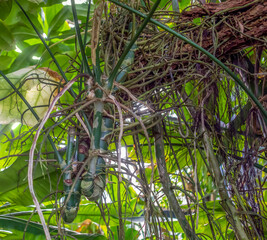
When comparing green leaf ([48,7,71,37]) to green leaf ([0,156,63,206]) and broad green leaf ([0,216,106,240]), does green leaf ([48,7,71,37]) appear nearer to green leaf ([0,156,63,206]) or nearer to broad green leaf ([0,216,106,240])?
green leaf ([0,156,63,206])

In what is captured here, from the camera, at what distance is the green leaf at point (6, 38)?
0.72m

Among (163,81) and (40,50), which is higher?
(40,50)

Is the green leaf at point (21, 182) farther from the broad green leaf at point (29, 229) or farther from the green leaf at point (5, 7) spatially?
the green leaf at point (5, 7)

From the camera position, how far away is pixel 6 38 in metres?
0.74

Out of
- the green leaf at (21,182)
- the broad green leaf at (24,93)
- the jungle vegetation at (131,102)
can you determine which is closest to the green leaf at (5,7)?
the jungle vegetation at (131,102)

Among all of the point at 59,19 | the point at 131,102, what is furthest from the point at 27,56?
the point at 131,102

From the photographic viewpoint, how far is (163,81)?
0.64 meters

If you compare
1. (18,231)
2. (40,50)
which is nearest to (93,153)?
(18,231)

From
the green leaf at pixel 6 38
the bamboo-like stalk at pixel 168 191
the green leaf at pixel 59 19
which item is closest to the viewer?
the bamboo-like stalk at pixel 168 191

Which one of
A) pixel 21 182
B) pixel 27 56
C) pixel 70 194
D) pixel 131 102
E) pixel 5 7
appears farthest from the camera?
pixel 27 56

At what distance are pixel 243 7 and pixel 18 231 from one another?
0.78 meters

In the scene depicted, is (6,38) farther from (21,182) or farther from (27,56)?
(21,182)

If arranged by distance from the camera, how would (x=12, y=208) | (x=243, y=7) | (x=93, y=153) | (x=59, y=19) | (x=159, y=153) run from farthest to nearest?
1. (x=12, y=208)
2. (x=59, y=19)
3. (x=159, y=153)
4. (x=243, y=7)
5. (x=93, y=153)

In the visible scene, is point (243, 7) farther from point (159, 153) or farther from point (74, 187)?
point (74, 187)
